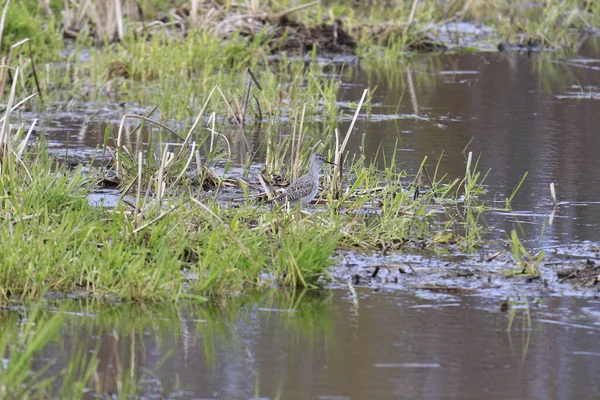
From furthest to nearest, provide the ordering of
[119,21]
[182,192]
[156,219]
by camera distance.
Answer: [119,21] → [182,192] → [156,219]

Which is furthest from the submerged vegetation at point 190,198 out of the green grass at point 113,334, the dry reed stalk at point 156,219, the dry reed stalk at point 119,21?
the dry reed stalk at point 119,21

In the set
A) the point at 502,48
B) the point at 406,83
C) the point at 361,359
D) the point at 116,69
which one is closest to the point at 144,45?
the point at 116,69

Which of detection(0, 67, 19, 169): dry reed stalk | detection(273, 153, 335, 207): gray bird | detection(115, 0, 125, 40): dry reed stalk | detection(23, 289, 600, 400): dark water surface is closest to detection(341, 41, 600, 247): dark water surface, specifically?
detection(273, 153, 335, 207): gray bird

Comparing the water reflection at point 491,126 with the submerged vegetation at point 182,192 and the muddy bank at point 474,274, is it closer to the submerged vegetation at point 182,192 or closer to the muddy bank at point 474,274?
the submerged vegetation at point 182,192

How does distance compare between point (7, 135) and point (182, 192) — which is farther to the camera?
point (7, 135)

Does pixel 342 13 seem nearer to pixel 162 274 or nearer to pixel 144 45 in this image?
pixel 144 45

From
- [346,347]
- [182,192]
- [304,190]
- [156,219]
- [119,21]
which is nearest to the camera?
[346,347]

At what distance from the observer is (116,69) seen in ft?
47.8

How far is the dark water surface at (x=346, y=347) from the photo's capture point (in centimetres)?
497

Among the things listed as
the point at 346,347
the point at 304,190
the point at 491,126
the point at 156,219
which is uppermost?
the point at 156,219

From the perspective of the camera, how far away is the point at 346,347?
18.2ft

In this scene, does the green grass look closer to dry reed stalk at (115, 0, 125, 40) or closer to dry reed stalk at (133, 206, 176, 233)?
dry reed stalk at (133, 206, 176, 233)

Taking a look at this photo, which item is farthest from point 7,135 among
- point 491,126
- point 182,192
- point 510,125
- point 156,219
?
point 510,125

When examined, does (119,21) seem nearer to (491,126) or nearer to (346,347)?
(491,126)
